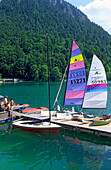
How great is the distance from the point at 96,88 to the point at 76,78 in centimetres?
296

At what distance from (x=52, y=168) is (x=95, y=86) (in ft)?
40.1

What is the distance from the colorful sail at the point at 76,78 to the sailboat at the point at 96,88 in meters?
0.91

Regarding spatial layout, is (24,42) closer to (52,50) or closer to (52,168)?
(52,50)

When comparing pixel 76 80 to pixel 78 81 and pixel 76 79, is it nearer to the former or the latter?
pixel 76 79

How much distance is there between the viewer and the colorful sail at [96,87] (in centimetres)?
2206

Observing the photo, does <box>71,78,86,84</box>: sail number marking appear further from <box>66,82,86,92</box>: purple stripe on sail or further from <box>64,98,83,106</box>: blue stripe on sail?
<box>64,98,83,106</box>: blue stripe on sail

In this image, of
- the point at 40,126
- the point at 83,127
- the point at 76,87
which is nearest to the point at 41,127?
the point at 40,126

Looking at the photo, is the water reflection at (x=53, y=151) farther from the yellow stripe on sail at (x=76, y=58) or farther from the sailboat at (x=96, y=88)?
the yellow stripe on sail at (x=76, y=58)

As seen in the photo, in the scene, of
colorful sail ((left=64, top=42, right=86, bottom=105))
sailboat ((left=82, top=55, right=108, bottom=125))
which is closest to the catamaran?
colorful sail ((left=64, top=42, right=86, bottom=105))

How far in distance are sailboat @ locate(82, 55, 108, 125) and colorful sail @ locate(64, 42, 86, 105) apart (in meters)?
Answer: 0.91

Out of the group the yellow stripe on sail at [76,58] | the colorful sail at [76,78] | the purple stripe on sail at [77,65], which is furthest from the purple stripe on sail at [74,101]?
the yellow stripe on sail at [76,58]

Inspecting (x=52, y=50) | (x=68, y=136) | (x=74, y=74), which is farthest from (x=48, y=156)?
(x=52, y=50)

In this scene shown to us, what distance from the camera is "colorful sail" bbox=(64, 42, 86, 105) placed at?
23.1 metres

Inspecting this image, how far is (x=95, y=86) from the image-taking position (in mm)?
22406
